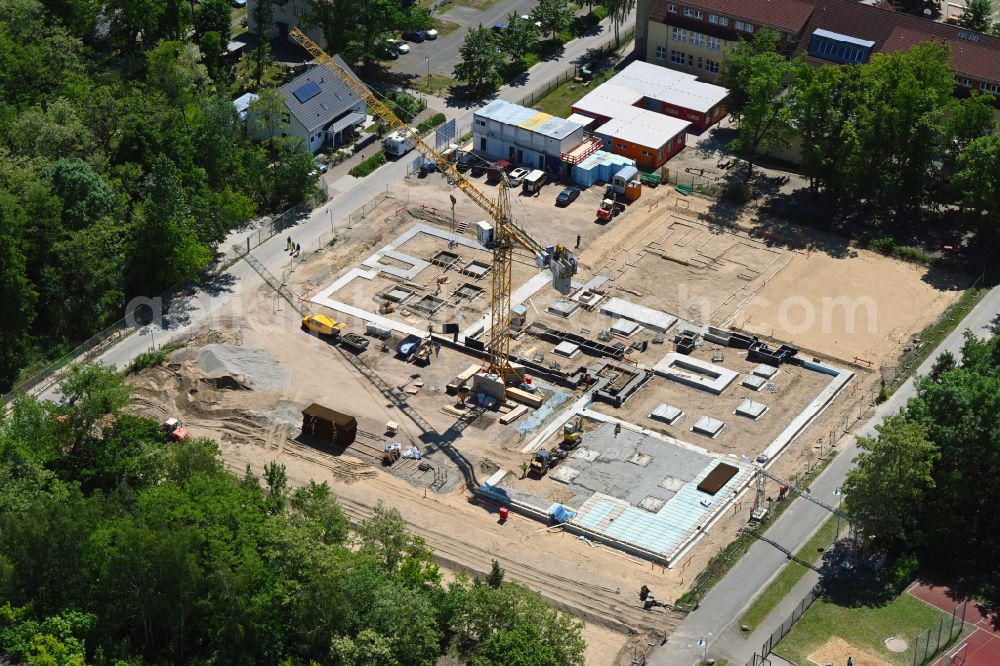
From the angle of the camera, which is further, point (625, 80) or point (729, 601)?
point (625, 80)

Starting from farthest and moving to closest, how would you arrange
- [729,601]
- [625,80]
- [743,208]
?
1. [625,80]
2. [743,208]
3. [729,601]

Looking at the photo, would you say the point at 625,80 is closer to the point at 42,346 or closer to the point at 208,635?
the point at 42,346

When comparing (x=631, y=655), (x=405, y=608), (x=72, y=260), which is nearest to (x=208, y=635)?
(x=405, y=608)

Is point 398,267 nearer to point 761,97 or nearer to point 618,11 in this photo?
point 761,97

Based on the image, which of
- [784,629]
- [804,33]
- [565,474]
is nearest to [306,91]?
[804,33]

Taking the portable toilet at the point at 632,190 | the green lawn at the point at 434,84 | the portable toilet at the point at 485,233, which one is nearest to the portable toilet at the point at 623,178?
the portable toilet at the point at 632,190

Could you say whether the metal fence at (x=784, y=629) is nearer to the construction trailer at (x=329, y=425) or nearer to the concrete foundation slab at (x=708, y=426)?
the concrete foundation slab at (x=708, y=426)

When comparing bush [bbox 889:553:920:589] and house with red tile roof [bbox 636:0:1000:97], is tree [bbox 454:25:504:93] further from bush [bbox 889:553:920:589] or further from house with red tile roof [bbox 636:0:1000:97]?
bush [bbox 889:553:920:589]
